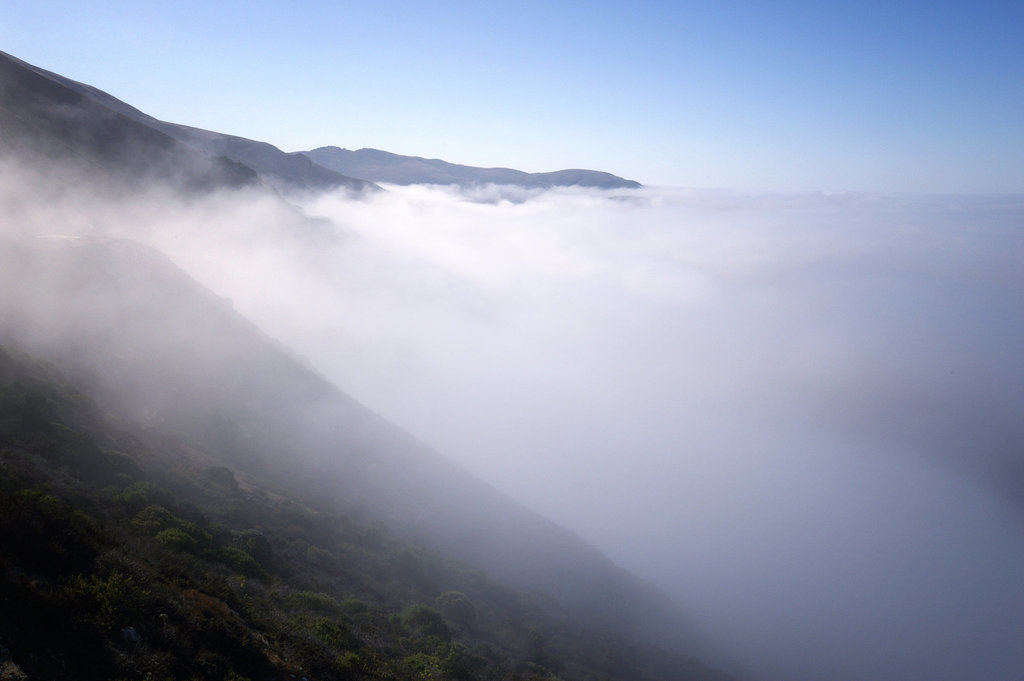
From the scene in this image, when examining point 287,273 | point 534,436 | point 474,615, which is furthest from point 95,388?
point 534,436

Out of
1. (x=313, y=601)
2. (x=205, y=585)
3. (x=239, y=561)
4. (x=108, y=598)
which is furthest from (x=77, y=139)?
(x=108, y=598)

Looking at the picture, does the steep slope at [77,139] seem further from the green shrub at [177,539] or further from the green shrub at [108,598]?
the green shrub at [108,598]

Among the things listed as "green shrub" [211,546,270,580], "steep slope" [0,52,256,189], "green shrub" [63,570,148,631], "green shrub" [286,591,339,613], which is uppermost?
"steep slope" [0,52,256,189]

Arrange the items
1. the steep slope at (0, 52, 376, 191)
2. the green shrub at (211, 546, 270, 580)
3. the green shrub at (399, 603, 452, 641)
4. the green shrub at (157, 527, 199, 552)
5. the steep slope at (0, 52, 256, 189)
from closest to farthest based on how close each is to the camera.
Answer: the green shrub at (157, 527, 199, 552)
the green shrub at (211, 546, 270, 580)
the green shrub at (399, 603, 452, 641)
the steep slope at (0, 52, 256, 189)
the steep slope at (0, 52, 376, 191)

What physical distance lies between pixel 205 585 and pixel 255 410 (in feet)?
81.2

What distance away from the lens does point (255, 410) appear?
33500 millimetres

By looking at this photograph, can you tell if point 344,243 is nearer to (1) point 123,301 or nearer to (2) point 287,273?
(2) point 287,273

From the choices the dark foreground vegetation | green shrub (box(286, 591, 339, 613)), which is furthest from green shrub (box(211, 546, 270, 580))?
green shrub (box(286, 591, 339, 613))

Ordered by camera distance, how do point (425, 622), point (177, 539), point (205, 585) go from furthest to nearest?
point (425, 622)
point (177, 539)
point (205, 585)

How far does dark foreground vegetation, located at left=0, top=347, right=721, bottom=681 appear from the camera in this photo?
767cm

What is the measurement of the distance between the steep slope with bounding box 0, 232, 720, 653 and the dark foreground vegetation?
3965mm

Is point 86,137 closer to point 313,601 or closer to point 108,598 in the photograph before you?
point 313,601

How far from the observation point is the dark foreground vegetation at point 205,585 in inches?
302

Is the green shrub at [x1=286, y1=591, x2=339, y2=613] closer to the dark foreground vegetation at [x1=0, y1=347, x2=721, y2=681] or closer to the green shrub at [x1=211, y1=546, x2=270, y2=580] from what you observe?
the dark foreground vegetation at [x1=0, y1=347, x2=721, y2=681]
